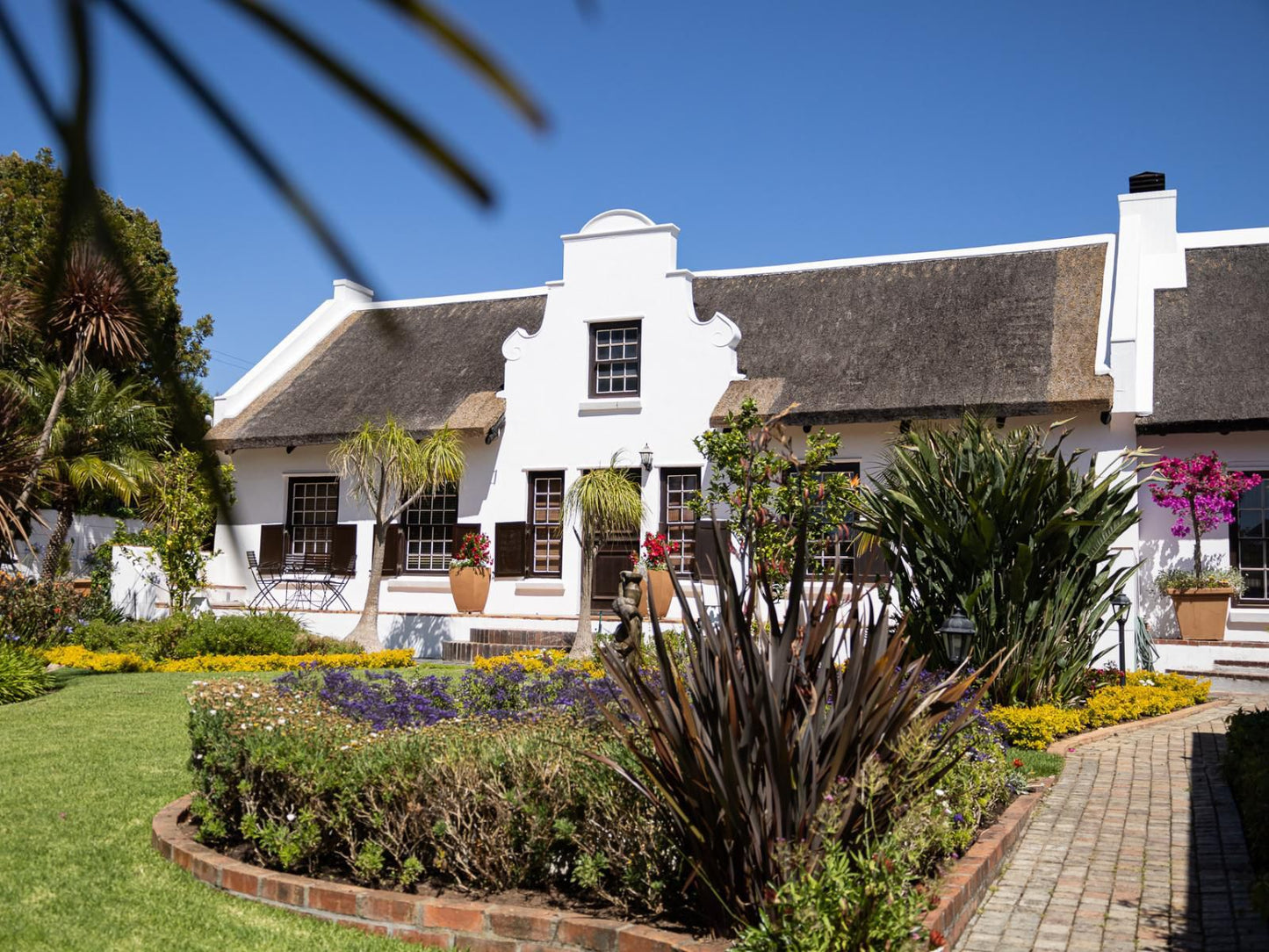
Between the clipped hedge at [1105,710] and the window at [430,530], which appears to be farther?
the window at [430,530]

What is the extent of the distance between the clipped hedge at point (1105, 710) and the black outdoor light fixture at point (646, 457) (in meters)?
8.23

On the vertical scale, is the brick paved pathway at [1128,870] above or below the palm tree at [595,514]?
below

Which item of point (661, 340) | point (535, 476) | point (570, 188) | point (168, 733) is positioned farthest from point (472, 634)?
point (570, 188)

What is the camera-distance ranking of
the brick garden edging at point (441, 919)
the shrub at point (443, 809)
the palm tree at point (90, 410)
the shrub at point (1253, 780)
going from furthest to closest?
the shrub at point (1253, 780), the shrub at point (443, 809), the brick garden edging at point (441, 919), the palm tree at point (90, 410)

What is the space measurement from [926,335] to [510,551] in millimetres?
7727

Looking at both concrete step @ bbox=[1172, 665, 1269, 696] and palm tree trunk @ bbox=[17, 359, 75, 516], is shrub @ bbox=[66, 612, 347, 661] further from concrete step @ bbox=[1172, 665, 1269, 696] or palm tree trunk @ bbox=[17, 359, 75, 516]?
palm tree trunk @ bbox=[17, 359, 75, 516]

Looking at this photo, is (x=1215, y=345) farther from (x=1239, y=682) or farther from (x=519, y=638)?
(x=519, y=638)

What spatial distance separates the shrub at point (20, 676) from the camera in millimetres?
12657

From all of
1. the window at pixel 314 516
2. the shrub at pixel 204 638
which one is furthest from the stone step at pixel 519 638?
the window at pixel 314 516

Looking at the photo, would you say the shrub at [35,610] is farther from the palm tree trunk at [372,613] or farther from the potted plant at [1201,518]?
the potted plant at [1201,518]

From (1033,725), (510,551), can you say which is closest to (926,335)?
(510,551)

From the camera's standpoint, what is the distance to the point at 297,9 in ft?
1.47

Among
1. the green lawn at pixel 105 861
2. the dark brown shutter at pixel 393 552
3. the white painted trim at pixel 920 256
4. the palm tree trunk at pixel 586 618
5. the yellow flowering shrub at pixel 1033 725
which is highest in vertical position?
the white painted trim at pixel 920 256

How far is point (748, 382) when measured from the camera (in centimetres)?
1975
